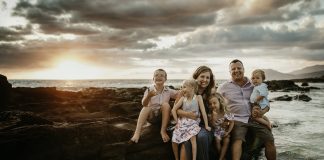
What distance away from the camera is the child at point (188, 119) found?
18.6 ft

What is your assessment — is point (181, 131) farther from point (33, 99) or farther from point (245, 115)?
point (33, 99)

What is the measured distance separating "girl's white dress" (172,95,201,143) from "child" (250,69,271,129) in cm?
149

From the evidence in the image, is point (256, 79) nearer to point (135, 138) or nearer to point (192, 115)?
point (192, 115)

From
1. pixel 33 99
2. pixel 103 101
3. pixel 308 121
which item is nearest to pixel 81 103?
pixel 103 101

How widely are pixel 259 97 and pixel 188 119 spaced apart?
1.75m

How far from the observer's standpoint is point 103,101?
1461cm

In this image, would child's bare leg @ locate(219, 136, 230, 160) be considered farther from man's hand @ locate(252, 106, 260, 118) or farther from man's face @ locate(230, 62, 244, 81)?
man's face @ locate(230, 62, 244, 81)

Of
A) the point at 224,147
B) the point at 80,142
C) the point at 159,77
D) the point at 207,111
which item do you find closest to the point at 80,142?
the point at 80,142

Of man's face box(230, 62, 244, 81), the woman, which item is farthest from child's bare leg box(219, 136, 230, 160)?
man's face box(230, 62, 244, 81)

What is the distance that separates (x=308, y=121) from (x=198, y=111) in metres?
11.7

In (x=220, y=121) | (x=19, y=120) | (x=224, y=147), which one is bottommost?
(x=224, y=147)

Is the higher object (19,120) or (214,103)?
(214,103)

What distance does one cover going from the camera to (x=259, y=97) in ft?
20.7

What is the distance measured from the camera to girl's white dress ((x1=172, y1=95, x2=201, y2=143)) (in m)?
5.67
